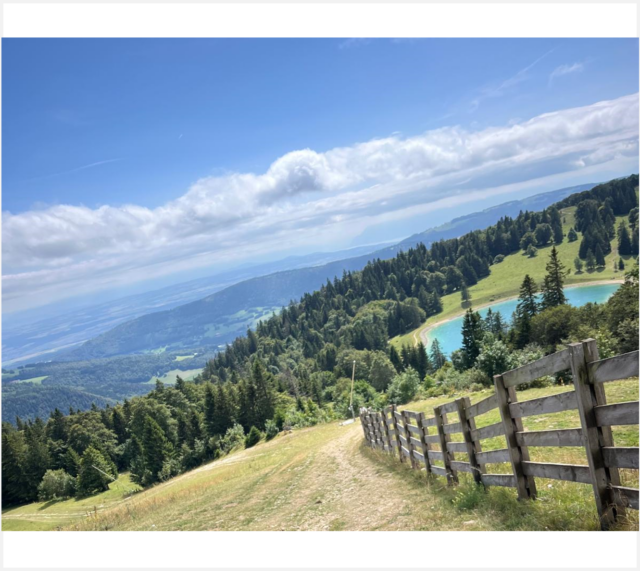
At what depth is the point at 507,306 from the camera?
611 feet

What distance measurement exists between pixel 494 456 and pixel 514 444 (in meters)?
0.81

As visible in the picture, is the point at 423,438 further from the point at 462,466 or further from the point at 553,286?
the point at 553,286

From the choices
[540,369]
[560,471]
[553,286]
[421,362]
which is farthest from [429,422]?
[421,362]

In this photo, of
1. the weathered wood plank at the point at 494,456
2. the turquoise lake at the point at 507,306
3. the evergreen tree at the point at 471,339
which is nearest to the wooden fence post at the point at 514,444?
the weathered wood plank at the point at 494,456

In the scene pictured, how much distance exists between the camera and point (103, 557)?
22.7 ft

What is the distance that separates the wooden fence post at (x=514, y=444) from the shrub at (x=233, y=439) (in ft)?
203

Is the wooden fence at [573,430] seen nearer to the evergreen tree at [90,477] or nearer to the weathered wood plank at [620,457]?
the weathered wood plank at [620,457]

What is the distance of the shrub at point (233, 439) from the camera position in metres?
67.5

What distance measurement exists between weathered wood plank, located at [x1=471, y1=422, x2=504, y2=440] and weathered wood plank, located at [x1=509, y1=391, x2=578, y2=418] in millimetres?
505
